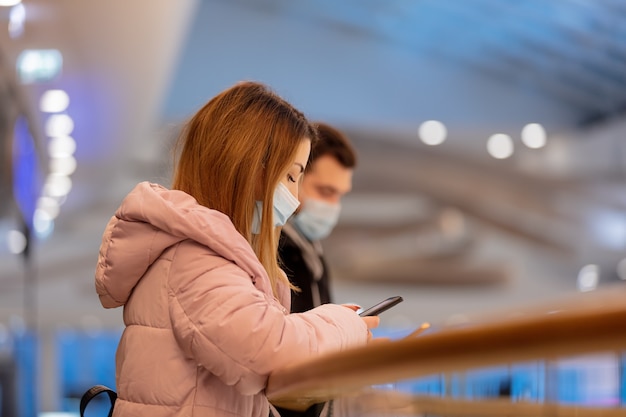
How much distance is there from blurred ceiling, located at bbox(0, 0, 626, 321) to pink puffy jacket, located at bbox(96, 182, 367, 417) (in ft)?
31.0

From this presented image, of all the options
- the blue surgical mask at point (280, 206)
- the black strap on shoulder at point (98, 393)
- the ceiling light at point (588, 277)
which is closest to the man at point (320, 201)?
the blue surgical mask at point (280, 206)

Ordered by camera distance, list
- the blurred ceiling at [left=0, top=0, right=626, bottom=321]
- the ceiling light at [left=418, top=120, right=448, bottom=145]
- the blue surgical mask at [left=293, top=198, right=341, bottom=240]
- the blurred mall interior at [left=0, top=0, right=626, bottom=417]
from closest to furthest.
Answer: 1. the blue surgical mask at [left=293, top=198, right=341, bottom=240]
2. the blurred mall interior at [left=0, top=0, right=626, bottom=417]
3. the blurred ceiling at [left=0, top=0, right=626, bottom=321]
4. the ceiling light at [left=418, top=120, right=448, bottom=145]

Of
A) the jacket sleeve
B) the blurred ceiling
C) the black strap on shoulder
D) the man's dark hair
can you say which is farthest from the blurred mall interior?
the jacket sleeve

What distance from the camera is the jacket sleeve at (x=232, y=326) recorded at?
1651 mm

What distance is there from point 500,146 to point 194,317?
55.0 feet

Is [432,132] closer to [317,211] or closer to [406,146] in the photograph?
[406,146]

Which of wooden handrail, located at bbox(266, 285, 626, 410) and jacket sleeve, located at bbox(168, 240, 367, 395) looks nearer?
wooden handrail, located at bbox(266, 285, 626, 410)

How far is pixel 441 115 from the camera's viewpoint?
1678 centimetres

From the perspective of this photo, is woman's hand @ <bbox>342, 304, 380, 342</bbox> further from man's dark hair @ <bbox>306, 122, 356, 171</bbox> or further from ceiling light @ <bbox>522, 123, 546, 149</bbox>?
ceiling light @ <bbox>522, 123, 546, 149</bbox>

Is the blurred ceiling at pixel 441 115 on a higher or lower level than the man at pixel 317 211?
higher

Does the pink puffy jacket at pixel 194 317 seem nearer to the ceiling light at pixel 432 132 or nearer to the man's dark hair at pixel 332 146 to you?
the man's dark hair at pixel 332 146

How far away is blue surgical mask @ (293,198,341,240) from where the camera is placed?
327cm

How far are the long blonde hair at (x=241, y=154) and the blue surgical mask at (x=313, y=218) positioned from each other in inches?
50.1

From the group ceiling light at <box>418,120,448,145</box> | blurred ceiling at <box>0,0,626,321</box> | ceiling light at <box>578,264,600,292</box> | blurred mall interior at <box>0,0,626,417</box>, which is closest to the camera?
blurred mall interior at <box>0,0,626,417</box>
